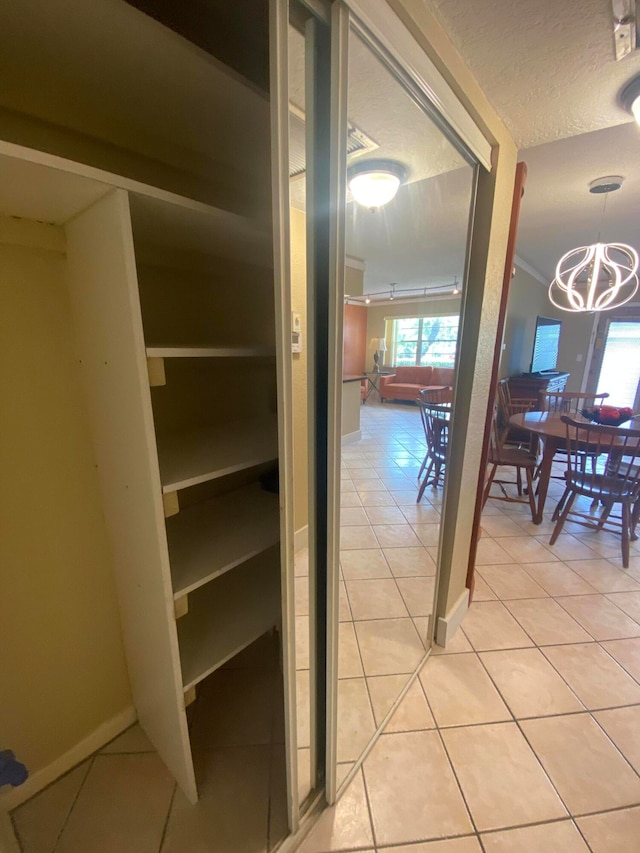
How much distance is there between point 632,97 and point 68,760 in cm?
288

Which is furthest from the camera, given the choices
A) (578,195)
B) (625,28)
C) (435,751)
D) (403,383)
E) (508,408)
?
(403,383)

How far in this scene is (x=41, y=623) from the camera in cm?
105

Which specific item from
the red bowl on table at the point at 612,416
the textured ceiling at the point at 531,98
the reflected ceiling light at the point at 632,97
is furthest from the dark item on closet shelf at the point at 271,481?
the red bowl on table at the point at 612,416

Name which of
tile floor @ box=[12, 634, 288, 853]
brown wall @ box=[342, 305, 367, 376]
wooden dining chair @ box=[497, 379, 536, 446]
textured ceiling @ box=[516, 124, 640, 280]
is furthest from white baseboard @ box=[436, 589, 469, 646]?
textured ceiling @ box=[516, 124, 640, 280]

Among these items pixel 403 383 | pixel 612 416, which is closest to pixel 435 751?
pixel 612 416

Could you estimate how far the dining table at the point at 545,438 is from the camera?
2555mm

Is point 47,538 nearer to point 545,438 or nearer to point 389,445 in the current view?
point 545,438

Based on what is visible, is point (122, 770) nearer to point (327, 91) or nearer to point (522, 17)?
point (327, 91)

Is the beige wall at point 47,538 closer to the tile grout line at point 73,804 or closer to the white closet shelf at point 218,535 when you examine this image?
the tile grout line at point 73,804

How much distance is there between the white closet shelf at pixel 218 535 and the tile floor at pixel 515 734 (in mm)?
862

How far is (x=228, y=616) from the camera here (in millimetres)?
1151

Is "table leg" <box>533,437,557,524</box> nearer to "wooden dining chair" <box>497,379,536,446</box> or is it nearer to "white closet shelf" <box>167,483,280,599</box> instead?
"wooden dining chair" <box>497,379,536,446</box>

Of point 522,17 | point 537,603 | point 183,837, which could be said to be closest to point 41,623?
point 183,837

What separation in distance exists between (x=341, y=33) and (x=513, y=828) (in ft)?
6.67
